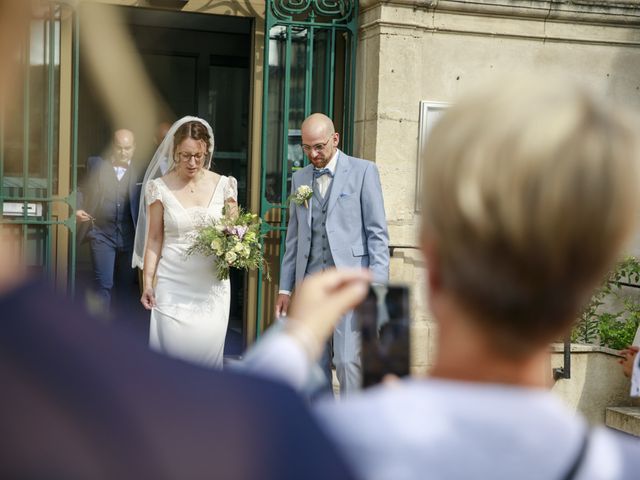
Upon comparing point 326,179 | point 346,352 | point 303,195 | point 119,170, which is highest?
point 119,170

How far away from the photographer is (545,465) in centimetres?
113

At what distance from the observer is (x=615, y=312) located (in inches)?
310

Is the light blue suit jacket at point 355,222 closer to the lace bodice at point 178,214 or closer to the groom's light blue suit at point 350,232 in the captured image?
the groom's light blue suit at point 350,232

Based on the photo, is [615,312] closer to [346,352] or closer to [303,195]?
[346,352]

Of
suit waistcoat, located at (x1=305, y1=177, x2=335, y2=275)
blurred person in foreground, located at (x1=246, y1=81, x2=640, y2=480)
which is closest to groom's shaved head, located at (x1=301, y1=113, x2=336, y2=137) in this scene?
suit waistcoat, located at (x1=305, y1=177, x2=335, y2=275)

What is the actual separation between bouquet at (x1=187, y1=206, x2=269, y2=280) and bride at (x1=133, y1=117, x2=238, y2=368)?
0.22ft

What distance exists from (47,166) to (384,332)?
20.1 ft

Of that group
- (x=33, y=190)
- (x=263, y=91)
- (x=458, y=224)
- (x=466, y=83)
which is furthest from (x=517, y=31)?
(x=458, y=224)

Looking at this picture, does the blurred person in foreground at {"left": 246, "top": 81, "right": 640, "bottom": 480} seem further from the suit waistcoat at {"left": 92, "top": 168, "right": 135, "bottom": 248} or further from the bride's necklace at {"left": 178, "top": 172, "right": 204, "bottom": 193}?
the suit waistcoat at {"left": 92, "top": 168, "right": 135, "bottom": 248}

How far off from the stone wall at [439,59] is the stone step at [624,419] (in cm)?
135

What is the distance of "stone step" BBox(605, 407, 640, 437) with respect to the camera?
6.73 meters

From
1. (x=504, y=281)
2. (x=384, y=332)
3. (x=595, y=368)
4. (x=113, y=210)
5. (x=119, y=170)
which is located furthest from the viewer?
(x=119, y=170)

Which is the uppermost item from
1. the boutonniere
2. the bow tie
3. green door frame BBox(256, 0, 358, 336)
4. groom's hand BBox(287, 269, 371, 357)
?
green door frame BBox(256, 0, 358, 336)

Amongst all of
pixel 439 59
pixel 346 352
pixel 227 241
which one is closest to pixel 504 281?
pixel 346 352
